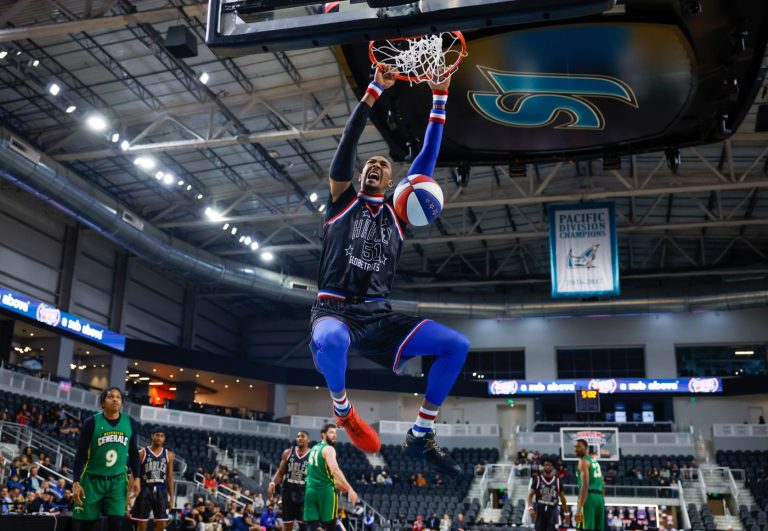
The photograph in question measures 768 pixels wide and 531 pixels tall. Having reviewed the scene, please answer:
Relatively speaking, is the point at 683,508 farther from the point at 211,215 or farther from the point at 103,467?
the point at 103,467

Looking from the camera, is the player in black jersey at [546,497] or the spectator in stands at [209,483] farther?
the spectator in stands at [209,483]

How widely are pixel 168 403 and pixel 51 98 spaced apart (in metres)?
16.1

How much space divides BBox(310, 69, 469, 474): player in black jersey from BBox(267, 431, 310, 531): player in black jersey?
6.06m

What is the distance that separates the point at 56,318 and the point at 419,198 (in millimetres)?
29514

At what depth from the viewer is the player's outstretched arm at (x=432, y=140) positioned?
4.93m

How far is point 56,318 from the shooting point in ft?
103

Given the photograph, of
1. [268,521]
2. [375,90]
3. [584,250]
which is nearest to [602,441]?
[584,250]

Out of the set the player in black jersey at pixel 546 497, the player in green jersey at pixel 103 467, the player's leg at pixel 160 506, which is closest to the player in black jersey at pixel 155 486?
the player's leg at pixel 160 506

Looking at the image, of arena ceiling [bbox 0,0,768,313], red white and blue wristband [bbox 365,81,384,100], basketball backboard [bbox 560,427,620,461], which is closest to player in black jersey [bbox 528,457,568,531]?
arena ceiling [bbox 0,0,768,313]

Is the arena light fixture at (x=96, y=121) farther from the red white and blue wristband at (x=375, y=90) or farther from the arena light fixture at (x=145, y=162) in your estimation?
the red white and blue wristband at (x=375, y=90)

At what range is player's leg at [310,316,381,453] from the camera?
4359mm

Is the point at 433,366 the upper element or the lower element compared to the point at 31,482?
upper

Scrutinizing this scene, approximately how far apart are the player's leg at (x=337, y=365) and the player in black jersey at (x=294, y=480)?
6209 mm

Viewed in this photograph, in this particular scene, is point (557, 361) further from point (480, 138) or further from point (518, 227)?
point (480, 138)
